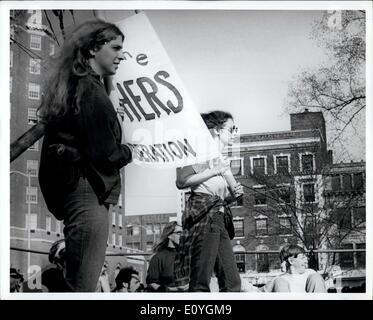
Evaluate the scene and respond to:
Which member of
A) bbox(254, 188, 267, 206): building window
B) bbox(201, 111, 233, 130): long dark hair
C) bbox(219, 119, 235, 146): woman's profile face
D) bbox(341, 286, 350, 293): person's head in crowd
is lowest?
bbox(341, 286, 350, 293): person's head in crowd

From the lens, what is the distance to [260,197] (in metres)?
6.80

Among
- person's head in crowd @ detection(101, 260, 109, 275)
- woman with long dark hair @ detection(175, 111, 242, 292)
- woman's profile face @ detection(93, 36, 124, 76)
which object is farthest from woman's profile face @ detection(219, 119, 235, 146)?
person's head in crowd @ detection(101, 260, 109, 275)

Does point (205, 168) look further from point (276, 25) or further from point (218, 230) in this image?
point (276, 25)

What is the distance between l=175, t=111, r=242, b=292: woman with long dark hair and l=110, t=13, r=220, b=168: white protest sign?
0.10m

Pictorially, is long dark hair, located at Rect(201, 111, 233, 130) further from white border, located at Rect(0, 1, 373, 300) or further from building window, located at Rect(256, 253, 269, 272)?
building window, located at Rect(256, 253, 269, 272)

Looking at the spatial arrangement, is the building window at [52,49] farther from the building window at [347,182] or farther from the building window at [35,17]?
the building window at [347,182]

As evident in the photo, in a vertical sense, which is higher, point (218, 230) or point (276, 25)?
point (276, 25)

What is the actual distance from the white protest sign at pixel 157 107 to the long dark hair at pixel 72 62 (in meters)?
0.19

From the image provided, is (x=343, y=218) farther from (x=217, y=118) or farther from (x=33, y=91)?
(x=33, y=91)

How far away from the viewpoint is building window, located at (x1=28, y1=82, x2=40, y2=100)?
6.75 meters

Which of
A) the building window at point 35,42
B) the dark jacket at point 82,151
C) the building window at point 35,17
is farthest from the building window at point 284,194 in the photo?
the building window at point 35,17

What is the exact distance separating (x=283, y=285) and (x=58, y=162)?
213cm

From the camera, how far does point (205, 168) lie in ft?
22.4
